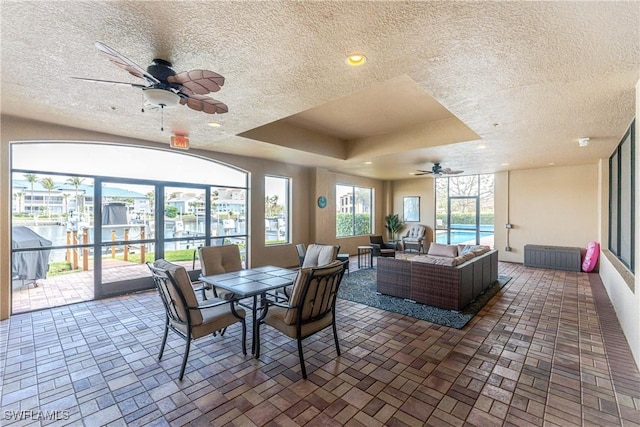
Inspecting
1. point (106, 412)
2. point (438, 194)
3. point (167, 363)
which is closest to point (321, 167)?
point (438, 194)

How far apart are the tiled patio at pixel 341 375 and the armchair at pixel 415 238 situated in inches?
217

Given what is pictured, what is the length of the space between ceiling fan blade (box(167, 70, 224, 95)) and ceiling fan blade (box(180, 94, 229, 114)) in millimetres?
261

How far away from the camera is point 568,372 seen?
2598 millimetres

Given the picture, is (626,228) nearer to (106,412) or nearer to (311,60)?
(311,60)

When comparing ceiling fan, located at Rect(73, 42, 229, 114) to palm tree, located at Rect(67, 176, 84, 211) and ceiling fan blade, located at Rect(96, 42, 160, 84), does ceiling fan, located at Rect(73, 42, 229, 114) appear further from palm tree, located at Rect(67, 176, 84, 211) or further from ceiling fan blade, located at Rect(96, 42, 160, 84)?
palm tree, located at Rect(67, 176, 84, 211)

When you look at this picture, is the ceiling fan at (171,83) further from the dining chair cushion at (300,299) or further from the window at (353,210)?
the window at (353,210)

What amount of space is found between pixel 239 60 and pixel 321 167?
538cm

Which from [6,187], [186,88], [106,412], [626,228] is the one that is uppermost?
[186,88]

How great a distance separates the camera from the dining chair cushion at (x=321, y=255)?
409 centimetres

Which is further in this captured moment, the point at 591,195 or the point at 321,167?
the point at 321,167

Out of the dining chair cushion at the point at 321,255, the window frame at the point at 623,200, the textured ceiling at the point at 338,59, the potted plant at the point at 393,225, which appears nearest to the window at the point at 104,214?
Answer: the textured ceiling at the point at 338,59

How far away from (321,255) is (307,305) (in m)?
1.63

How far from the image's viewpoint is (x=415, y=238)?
978cm

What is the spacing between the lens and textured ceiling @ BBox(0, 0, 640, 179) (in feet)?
5.76
